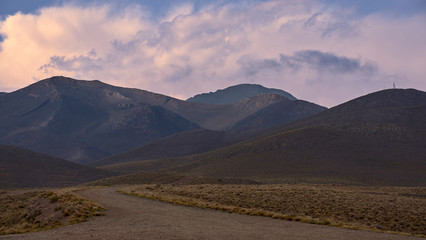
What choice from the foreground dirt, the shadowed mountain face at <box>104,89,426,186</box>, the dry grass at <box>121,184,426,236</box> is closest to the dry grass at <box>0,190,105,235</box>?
the foreground dirt

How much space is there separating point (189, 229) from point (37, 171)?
111882mm

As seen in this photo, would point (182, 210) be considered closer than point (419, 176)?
Yes

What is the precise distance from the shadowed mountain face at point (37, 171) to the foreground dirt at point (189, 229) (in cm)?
9022

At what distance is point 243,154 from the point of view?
134m

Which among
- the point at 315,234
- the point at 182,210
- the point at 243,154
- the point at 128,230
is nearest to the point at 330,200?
the point at 182,210

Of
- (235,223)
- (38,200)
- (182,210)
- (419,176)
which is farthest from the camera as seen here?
(419,176)

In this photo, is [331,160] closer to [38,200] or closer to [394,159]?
[394,159]

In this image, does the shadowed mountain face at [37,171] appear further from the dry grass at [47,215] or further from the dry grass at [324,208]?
the dry grass at [47,215]

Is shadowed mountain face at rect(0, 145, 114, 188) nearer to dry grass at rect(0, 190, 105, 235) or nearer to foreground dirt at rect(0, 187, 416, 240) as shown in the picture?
dry grass at rect(0, 190, 105, 235)

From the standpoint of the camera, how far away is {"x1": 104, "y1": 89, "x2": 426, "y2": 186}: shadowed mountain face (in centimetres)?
9519

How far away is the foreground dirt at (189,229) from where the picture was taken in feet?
62.4

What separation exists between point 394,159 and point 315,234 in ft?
339

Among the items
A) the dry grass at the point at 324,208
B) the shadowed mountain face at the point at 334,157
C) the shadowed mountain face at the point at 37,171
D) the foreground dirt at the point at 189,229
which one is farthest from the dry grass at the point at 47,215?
the shadowed mountain face at the point at 37,171

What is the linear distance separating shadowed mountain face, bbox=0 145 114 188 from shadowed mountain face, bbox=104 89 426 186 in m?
22.3
